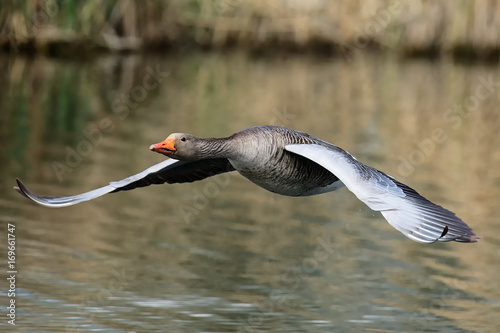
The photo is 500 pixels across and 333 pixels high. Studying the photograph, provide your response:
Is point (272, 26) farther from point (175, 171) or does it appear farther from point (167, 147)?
point (167, 147)

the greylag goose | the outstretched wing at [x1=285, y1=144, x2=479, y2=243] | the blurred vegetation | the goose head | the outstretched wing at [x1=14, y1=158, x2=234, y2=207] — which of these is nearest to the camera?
the outstretched wing at [x1=285, y1=144, x2=479, y2=243]

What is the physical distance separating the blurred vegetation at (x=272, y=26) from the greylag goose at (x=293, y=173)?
54.0 feet

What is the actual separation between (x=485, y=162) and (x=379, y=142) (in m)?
2.06

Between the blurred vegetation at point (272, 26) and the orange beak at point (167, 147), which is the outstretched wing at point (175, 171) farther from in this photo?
the blurred vegetation at point (272, 26)

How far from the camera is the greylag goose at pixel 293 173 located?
6883 mm

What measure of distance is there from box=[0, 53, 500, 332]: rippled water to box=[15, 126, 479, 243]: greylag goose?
3.66ft

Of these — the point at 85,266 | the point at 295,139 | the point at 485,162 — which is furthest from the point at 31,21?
the point at 295,139

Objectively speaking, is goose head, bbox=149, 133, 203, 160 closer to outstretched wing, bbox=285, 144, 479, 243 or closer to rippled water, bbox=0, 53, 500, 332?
outstretched wing, bbox=285, 144, 479, 243

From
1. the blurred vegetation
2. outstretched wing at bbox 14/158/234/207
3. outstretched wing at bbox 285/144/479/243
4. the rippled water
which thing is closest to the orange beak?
outstretched wing at bbox 14/158/234/207

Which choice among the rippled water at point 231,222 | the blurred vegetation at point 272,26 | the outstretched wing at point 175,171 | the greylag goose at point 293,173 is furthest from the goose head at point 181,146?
the blurred vegetation at point 272,26

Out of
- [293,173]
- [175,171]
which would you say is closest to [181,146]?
[293,173]

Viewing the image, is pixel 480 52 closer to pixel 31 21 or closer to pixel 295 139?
pixel 31 21

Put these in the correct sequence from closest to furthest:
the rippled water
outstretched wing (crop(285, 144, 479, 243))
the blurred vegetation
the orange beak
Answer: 1. outstretched wing (crop(285, 144, 479, 243))
2. the orange beak
3. the rippled water
4. the blurred vegetation

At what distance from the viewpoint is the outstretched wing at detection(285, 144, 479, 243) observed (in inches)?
264
